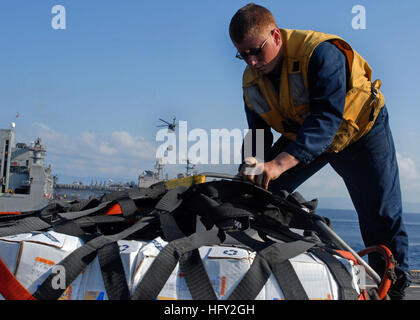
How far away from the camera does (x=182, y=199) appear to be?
2.24 m

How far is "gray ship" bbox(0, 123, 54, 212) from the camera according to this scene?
116 ft

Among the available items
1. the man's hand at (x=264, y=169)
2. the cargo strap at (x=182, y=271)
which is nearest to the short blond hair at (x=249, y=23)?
the man's hand at (x=264, y=169)

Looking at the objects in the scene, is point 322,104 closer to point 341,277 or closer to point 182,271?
point 341,277

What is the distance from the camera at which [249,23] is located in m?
2.35

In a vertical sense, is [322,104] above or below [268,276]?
above

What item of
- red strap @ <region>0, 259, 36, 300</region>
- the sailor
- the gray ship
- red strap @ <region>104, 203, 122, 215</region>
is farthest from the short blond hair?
the gray ship

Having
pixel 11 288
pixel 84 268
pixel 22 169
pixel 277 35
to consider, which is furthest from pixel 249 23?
pixel 22 169

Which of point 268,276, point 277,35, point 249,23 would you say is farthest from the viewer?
point 277,35

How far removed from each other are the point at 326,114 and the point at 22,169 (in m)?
41.8

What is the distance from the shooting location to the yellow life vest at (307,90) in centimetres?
260

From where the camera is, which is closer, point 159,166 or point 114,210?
point 114,210

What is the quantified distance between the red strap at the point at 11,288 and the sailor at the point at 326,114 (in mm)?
1325

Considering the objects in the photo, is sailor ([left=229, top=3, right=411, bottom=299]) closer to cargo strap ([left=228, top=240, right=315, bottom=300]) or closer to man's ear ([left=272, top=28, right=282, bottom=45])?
man's ear ([left=272, top=28, right=282, bottom=45])
